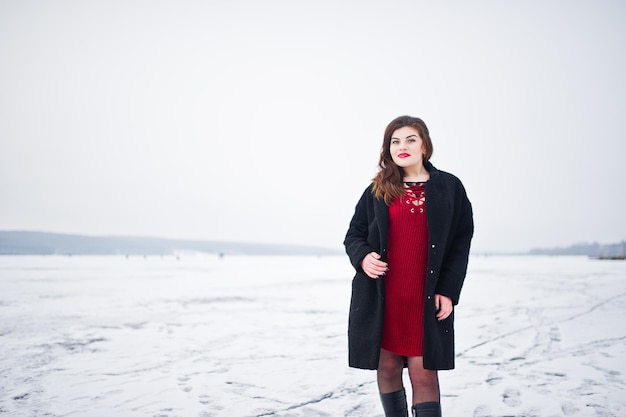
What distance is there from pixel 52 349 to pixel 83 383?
4.87 ft

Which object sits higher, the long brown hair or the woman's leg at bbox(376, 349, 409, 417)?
the long brown hair

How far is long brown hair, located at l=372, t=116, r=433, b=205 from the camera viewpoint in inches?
77.2

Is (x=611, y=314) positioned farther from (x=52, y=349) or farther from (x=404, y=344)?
(x=52, y=349)

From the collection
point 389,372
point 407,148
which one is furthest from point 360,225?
point 389,372

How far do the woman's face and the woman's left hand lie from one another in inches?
25.3

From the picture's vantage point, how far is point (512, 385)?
3271mm

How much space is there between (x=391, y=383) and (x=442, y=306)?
0.46 meters

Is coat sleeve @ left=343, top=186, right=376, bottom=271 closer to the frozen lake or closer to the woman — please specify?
the woman

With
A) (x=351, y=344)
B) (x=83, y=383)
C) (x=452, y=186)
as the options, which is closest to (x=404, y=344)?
(x=351, y=344)

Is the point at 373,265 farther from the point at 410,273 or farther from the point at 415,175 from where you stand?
the point at 415,175

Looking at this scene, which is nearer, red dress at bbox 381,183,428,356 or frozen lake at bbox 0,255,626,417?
red dress at bbox 381,183,428,356

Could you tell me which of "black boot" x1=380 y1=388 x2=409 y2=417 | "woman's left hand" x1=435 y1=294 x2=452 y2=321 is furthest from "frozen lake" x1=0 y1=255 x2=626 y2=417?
"woman's left hand" x1=435 y1=294 x2=452 y2=321

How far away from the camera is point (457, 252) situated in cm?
189

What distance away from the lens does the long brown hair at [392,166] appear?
1961mm
